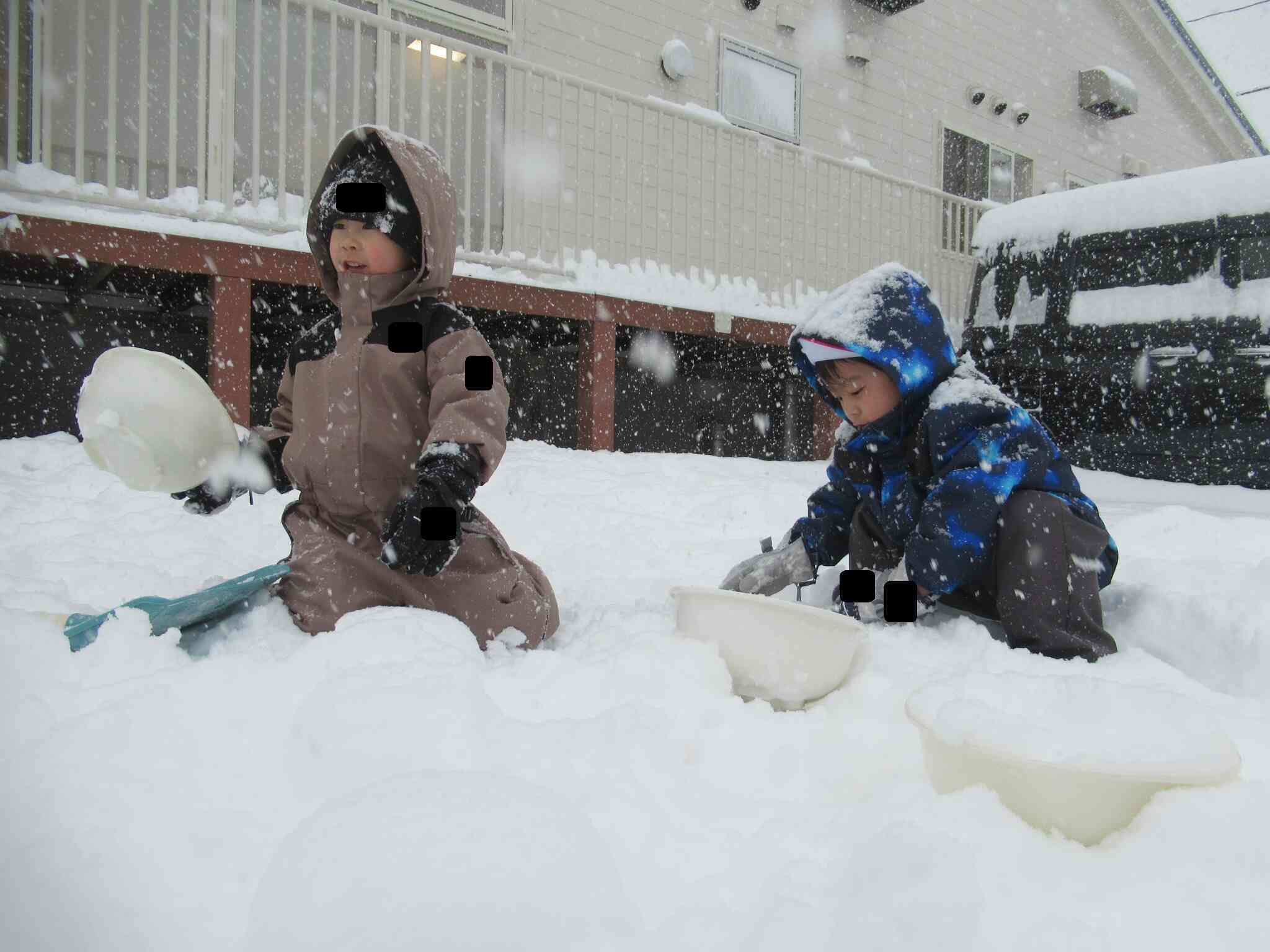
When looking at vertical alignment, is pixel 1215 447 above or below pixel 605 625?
above

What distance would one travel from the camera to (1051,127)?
10.8 metres

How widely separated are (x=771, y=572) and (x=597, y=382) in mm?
3671

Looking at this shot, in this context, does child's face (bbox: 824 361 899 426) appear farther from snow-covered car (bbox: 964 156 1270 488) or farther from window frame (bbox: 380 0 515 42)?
window frame (bbox: 380 0 515 42)

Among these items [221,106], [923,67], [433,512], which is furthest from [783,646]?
[923,67]

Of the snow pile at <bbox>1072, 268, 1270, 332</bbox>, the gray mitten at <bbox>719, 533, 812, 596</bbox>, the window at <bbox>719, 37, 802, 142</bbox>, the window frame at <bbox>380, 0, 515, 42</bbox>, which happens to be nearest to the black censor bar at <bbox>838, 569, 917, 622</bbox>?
the gray mitten at <bbox>719, 533, 812, 596</bbox>

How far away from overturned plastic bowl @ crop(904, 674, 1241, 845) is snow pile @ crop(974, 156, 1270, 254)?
396 cm

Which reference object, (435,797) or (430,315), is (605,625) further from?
(435,797)

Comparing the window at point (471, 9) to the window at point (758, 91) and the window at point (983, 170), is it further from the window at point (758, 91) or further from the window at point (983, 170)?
the window at point (983, 170)

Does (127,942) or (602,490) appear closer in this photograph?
(127,942)

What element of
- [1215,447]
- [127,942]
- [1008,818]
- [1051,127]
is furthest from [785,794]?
[1051,127]

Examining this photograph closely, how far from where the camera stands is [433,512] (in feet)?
5.80

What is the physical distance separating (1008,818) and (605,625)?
1.18 meters

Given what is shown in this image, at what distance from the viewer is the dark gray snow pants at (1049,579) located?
196 centimetres

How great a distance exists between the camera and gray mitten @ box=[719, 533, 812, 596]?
243cm
